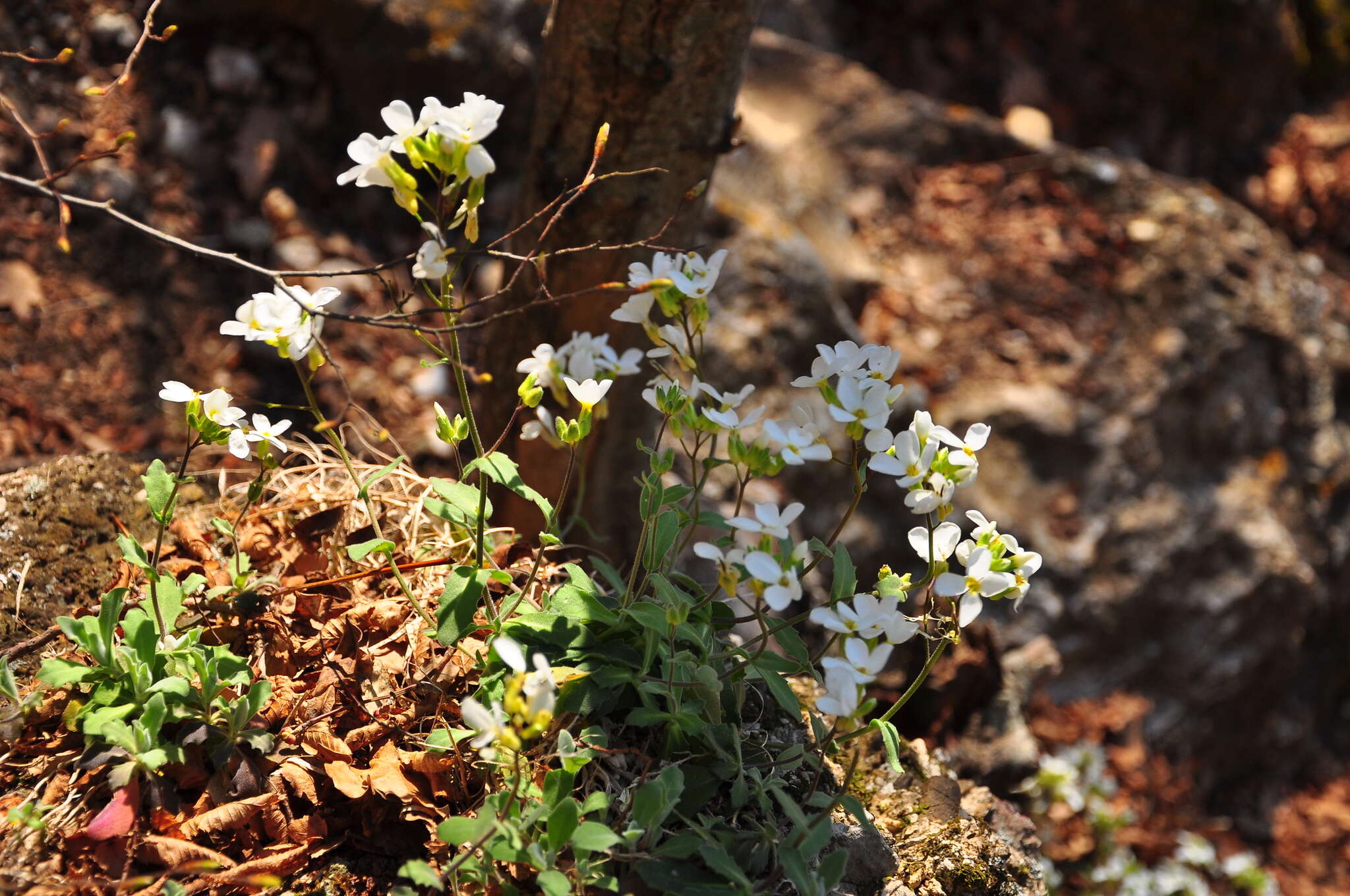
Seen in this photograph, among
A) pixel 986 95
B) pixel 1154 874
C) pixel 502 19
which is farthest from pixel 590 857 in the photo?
pixel 986 95

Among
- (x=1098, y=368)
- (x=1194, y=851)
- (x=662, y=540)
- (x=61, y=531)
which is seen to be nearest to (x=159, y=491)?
(x=61, y=531)

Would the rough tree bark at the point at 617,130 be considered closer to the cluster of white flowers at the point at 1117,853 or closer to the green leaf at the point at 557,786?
the green leaf at the point at 557,786

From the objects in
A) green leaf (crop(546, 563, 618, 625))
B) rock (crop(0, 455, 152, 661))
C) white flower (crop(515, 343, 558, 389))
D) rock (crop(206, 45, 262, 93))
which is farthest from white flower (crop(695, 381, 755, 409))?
rock (crop(206, 45, 262, 93))

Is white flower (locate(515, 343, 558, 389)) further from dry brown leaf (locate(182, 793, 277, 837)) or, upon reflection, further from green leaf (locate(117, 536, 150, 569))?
dry brown leaf (locate(182, 793, 277, 837))

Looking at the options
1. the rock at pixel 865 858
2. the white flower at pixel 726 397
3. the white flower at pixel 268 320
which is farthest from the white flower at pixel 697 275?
the rock at pixel 865 858

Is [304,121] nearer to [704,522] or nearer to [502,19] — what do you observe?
[502,19]

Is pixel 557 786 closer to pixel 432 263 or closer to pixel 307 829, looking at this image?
pixel 307 829
